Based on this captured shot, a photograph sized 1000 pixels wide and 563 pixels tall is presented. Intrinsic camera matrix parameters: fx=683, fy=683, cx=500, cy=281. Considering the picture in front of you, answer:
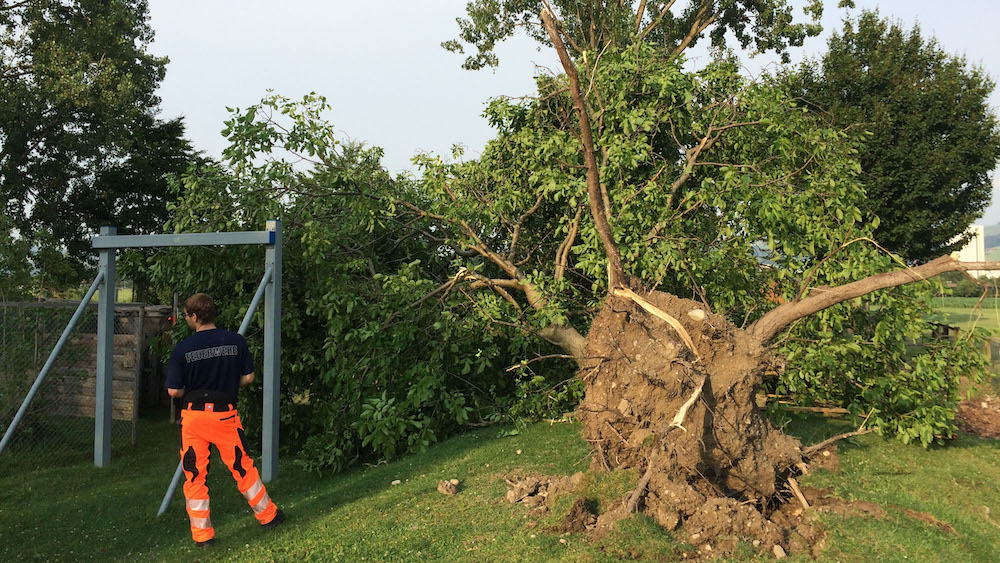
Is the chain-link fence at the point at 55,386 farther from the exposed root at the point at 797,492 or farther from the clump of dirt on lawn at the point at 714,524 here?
the exposed root at the point at 797,492

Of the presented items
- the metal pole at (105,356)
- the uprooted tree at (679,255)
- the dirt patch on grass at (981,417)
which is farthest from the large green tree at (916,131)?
the metal pole at (105,356)

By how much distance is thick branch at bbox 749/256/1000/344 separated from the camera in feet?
16.3

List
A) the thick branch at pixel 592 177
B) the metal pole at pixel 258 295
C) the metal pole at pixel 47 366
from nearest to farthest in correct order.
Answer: the thick branch at pixel 592 177 < the metal pole at pixel 258 295 < the metal pole at pixel 47 366

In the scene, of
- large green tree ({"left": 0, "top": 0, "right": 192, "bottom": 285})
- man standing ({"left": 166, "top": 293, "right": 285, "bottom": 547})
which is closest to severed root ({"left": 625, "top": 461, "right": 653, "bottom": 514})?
man standing ({"left": 166, "top": 293, "right": 285, "bottom": 547})

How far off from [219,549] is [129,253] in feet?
17.9

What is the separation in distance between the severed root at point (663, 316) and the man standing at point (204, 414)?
302 centimetres

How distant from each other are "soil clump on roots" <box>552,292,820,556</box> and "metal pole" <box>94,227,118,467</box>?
16.9 ft

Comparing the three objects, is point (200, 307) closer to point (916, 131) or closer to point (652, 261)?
point (652, 261)

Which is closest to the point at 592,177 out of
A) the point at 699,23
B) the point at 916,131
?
the point at 916,131

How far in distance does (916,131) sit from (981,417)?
973 cm

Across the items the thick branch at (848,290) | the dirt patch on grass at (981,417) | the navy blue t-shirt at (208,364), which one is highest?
the thick branch at (848,290)

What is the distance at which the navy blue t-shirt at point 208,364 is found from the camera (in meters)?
4.79

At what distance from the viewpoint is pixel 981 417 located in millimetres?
9688

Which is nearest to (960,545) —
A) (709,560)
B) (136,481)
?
(709,560)
